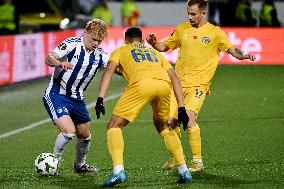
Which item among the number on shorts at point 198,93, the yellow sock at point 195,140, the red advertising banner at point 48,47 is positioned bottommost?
the red advertising banner at point 48,47

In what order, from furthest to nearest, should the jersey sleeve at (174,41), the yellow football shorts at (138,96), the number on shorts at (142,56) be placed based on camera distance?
the jersey sleeve at (174,41)
the number on shorts at (142,56)
the yellow football shorts at (138,96)

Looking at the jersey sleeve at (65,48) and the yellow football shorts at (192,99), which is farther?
the yellow football shorts at (192,99)

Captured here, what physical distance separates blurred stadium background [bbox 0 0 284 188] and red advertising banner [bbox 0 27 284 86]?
2cm

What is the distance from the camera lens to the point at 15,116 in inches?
683

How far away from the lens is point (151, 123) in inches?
642

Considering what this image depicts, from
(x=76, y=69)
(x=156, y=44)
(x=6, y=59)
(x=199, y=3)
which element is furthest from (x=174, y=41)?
(x=6, y=59)

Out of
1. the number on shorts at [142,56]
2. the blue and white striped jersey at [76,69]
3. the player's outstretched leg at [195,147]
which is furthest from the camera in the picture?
the player's outstretched leg at [195,147]

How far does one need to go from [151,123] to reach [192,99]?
4.75 metres

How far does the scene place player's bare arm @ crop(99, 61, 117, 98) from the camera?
10109mm

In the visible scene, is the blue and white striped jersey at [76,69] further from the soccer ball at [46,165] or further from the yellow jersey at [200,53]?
the yellow jersey at [200,53]

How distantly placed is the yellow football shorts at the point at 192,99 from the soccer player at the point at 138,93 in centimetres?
107

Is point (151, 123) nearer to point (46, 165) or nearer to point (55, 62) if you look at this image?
point (46, 165)

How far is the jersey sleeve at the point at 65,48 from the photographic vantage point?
10.9m

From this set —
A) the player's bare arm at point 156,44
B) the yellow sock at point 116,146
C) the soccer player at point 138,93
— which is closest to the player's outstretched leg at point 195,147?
the soccer player at point 138,93
